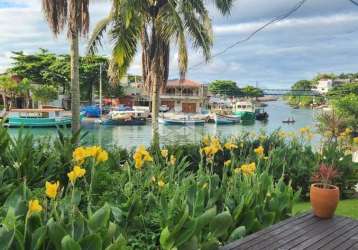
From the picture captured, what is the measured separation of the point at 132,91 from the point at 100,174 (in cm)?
5757

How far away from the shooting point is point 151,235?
278 cm

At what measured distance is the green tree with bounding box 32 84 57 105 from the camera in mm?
40750

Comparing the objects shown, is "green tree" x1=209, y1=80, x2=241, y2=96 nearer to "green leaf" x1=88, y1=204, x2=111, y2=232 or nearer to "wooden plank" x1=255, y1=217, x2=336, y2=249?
"wooden plank" x1=255, y1=217, x2=336, y2=249

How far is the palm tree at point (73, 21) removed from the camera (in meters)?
9.51

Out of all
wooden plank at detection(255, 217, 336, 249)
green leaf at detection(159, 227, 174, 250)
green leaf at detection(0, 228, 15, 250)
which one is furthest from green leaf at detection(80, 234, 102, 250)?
wooden plank at detection(255, 217, 336, 249)

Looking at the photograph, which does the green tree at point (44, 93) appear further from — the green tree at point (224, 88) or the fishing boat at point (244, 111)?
the green tree at point (224, 88)

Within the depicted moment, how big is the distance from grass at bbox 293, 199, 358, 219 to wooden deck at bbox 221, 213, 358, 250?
2049 millimetres

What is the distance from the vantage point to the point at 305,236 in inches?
124

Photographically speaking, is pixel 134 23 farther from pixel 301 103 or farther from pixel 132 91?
pixel 301 103

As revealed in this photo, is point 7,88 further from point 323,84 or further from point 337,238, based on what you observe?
point 323,84

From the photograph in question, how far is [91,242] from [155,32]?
953 cm

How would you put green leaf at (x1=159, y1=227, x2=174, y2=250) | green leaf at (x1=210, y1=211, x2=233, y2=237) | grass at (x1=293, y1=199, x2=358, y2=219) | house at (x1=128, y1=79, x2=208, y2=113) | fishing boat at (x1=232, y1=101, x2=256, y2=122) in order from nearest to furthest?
green leaf at (x1=159, y1=227, x2=174, y2=250) → green leaf at (x1=210, y1=211, x2=233, y2=237) → grass at (x1=293, y1=199, x2=358, y2=219) → fishing boat at (x1=232, y1=101, x2=256, y2=122) → house at (x1=128, y1=79, x2=208, y2=113)

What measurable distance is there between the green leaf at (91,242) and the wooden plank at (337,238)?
5.64 ft

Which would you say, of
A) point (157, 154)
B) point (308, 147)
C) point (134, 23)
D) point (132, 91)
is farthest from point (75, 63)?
point (132, 91)
